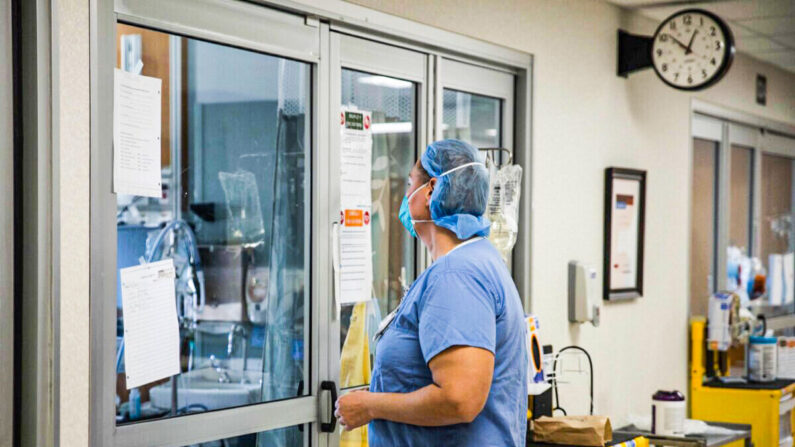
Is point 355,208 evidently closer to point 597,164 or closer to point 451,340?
point 451,340

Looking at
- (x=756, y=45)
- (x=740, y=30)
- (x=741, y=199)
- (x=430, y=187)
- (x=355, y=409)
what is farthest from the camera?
(x=741, y=199)

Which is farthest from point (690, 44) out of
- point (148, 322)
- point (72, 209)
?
point (72, 209)

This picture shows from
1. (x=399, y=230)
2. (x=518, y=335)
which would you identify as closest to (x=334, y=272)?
(x=399, y=230)

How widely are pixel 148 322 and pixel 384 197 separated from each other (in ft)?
3.46

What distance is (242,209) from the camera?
3.54m

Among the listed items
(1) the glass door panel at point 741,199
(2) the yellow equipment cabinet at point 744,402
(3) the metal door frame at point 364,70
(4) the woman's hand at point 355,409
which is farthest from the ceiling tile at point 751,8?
(4) the woman's hand at point 355,409

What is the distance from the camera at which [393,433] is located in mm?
2055

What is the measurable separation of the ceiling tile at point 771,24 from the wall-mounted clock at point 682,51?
79 centimetres

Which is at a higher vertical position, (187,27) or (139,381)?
(187,27)

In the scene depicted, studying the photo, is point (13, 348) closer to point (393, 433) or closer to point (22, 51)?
point (22, 51)

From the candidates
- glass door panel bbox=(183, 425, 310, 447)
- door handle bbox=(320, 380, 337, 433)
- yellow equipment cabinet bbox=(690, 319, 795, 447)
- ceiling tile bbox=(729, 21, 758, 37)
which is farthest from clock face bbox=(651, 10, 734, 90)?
glass door panel bbox=(183, 425, 310, 447)

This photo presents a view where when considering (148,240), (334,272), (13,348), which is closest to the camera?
(13,348)

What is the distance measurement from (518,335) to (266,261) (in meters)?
1.37

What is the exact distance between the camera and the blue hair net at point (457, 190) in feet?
6.90
